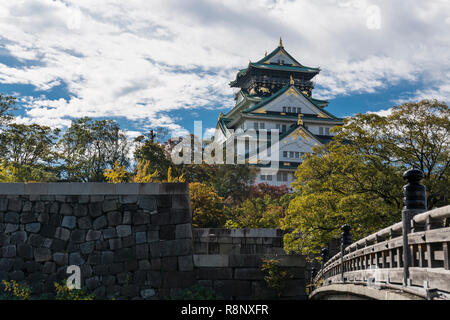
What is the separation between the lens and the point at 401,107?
63.6ft

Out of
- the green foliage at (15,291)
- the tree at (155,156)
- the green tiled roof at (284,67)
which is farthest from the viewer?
the green tiled roof at (284,67)

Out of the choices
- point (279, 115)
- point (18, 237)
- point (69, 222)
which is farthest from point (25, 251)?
point (279, 115)

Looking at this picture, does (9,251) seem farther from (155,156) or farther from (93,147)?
(93,147)

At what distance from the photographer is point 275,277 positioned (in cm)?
1061

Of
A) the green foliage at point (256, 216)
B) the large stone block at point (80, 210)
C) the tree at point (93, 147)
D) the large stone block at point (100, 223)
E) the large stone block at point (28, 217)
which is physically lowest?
the large stone block at point (100, 223)

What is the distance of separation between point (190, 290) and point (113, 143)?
121 feet

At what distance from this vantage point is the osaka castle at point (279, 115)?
5219 cm

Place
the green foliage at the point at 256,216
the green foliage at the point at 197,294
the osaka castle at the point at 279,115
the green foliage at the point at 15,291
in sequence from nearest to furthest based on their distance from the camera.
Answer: the green foliage at the point at 197,294 → the green foliage at the point at 15,291 → the green foliage at the point at 256,216 → the osaka castle at the point at 279,115

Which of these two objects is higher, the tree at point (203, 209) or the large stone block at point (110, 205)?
the tree at point (203, 209)

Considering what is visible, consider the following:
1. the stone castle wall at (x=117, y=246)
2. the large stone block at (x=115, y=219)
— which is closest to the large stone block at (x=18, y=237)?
the stone castle wall at (x=117, y=246)

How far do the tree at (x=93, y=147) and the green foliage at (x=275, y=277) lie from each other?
33.2 m

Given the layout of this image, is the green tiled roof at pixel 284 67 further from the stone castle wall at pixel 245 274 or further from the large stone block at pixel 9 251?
the large stone block at pixel 9 251

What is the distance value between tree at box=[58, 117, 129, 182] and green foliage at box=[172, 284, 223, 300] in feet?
107
